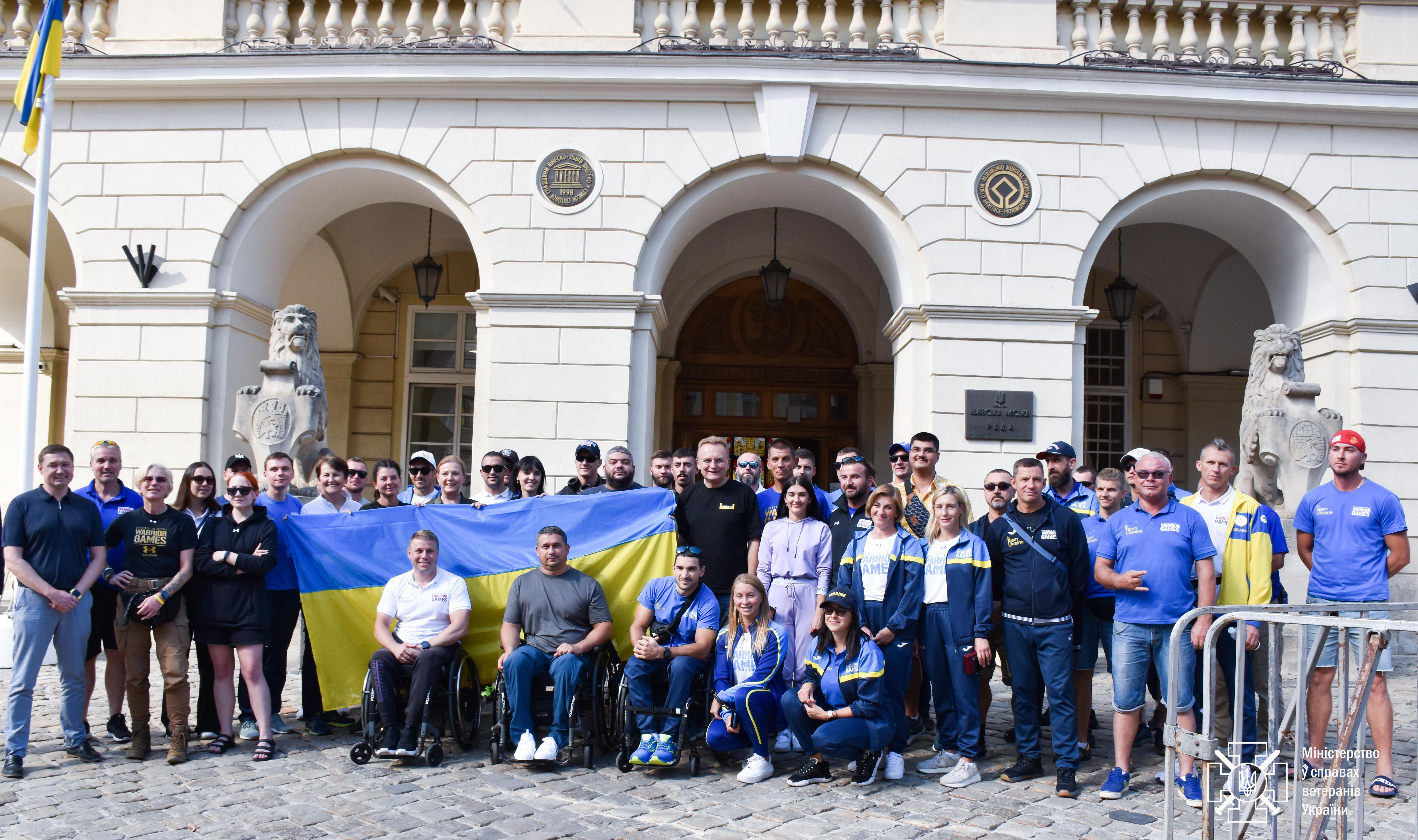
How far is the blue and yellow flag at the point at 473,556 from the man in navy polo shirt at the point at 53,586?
113cm

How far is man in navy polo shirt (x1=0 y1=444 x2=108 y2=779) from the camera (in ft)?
18.2

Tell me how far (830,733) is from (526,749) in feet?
5.48

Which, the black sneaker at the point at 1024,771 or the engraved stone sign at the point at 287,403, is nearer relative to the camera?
the black sneaker at the point at 1024,771

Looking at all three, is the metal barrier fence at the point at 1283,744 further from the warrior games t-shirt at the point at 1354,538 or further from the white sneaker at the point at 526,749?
the white sneaker at the point at 526,749

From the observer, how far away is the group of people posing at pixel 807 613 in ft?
17.9

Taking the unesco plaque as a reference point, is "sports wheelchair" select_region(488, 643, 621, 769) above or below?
below

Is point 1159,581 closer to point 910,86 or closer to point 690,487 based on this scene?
point 690,487

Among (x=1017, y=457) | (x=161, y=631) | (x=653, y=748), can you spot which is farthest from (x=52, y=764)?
(x=1017, y=457)

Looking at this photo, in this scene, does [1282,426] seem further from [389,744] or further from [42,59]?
[42,59]

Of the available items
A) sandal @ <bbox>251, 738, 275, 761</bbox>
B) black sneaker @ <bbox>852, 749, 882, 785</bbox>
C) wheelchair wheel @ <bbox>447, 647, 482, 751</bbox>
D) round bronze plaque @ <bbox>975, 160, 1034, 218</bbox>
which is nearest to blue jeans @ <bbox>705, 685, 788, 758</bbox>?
black sneaker @ <bbox>852, 749, 882, 785</bbox>

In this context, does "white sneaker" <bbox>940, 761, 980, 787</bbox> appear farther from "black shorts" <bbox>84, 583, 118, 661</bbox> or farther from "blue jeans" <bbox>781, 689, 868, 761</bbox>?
"black shorts" <bbox>84, 583, 118, 661</bbox>

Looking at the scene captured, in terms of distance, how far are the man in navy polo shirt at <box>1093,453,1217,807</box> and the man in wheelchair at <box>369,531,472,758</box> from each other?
3.69 m

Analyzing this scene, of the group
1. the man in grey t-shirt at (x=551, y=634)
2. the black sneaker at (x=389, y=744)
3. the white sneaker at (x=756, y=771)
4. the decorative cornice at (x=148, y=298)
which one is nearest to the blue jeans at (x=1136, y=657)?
the white sneaker at (x=756, y=771)

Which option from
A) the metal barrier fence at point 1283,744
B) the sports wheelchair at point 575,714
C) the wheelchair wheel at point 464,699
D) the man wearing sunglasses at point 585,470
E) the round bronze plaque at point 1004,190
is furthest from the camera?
the round bronze plaque at point 1004,190
